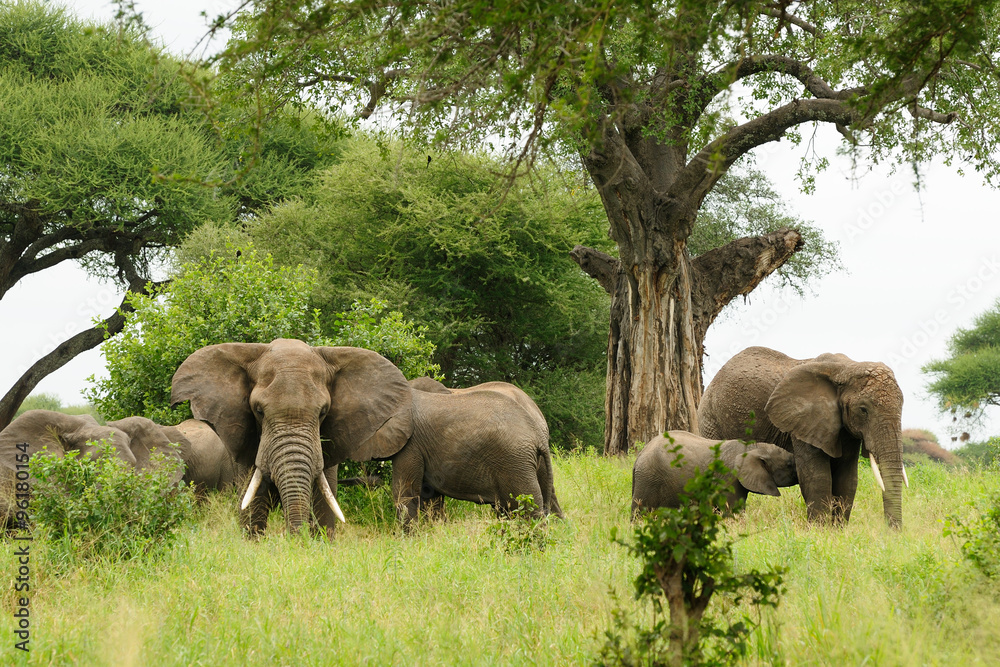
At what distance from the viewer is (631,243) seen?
1568 cm

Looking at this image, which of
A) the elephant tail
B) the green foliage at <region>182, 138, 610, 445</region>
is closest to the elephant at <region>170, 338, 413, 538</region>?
the elephant tail

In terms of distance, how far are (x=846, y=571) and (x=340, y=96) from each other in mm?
4886

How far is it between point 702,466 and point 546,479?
154 centimetres

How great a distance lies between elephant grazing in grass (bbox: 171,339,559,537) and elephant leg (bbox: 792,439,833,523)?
258cm

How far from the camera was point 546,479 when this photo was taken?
9203 mm

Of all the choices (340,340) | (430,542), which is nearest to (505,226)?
(340,340)

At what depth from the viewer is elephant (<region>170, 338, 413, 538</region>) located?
7.90m

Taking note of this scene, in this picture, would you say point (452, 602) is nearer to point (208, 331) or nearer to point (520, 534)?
point (520, 534)

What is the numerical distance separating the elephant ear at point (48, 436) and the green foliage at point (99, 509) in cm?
156

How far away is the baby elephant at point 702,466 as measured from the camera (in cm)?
915

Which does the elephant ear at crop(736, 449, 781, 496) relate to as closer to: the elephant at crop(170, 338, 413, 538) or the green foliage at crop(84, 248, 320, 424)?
the elephant at crop(170, 338, 413, 538)

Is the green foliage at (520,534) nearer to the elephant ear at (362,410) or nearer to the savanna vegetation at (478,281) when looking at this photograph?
the savanna vegetation at (478,281)

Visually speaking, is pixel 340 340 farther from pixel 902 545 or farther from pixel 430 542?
pixel 902 545

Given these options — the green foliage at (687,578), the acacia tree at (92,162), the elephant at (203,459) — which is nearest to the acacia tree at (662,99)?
the green foliage at (687,578)
